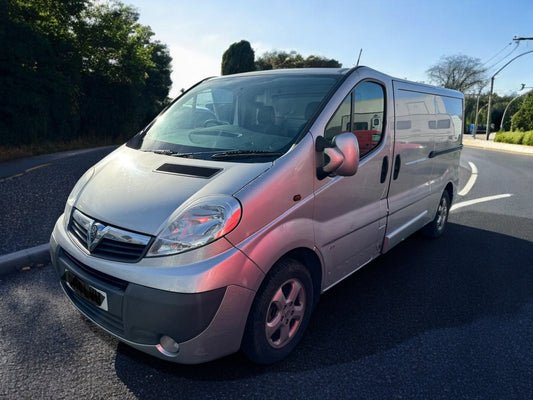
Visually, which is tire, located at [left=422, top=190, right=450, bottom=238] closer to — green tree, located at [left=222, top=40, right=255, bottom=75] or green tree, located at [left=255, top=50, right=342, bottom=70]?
green tree, located at [left=222, top=40, right=255, bottom=75]

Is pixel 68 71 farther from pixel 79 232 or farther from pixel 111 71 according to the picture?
pixel 79 232

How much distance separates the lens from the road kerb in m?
3.68

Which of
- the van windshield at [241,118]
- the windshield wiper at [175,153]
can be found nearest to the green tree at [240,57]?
the van windshield at [241,118]

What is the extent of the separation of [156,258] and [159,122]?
5.75 feet

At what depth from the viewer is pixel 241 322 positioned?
2.10 metres

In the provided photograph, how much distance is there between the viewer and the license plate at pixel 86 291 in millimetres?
2079

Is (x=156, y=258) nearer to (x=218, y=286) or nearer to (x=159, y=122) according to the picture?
(x=218, y=286)

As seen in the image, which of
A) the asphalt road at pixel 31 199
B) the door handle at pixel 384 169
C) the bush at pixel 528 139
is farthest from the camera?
the bush at pixel 528 139

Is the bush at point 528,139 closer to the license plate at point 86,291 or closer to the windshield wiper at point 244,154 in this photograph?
the windshield wiper at point 244,154

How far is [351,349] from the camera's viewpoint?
8.60 ft

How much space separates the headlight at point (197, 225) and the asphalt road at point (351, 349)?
91 centimetres

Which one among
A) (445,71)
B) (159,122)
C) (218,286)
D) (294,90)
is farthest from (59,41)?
(445,71)

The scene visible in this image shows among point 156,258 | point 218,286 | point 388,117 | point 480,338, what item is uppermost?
point 388,117

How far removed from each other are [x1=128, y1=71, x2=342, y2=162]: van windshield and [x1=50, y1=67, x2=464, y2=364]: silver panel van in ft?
0.05
